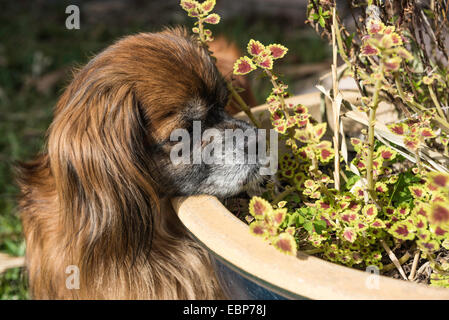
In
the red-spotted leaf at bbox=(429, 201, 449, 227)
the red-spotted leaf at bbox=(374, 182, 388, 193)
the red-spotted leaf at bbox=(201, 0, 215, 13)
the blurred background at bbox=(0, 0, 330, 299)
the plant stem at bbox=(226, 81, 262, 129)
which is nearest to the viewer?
the red-spotted leaf at bbox=(429, 201, 449, 227)

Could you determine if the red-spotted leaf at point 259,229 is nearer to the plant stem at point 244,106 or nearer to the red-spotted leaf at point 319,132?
the red-spotted leaf at point 319,132

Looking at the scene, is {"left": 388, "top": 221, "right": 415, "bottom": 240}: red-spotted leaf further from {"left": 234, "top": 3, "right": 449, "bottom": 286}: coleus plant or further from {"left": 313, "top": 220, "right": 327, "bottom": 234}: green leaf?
{"left": 313, "top": 220, "right": 327, "bottom": 234}: green leaf

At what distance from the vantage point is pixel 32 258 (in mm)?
2018

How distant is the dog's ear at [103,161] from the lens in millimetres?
1538

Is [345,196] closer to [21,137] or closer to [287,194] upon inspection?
[287,194]

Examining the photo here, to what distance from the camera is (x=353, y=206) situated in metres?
1.33

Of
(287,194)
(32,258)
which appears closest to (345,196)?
(287,194)

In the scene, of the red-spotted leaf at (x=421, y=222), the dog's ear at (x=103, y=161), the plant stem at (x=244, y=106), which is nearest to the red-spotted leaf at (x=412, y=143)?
the red-spotted leaf at (x=421, y=222)

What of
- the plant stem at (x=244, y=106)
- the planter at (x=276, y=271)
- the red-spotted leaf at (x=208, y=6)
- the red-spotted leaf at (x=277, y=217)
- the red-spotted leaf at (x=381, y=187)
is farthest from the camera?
the plant stem at (x=244, y=106)

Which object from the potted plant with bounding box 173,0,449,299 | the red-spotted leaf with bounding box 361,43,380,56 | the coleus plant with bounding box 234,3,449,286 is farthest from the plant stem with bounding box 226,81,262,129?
the red-spotted leaf with bounding box 361,43,380,56

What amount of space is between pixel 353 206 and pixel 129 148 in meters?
0.66

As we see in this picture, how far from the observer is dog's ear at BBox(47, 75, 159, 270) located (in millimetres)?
1538

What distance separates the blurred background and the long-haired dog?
0.97 meters

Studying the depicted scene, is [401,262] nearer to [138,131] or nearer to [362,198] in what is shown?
[362,198]
